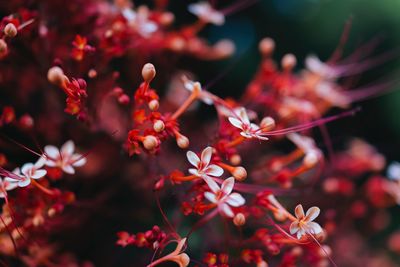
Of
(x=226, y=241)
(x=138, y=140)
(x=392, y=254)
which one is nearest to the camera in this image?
(x=138, y=140)

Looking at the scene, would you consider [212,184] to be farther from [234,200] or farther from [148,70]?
[148,70]

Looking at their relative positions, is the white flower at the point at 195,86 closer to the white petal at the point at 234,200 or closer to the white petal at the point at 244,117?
the white petal at the point at 244,117

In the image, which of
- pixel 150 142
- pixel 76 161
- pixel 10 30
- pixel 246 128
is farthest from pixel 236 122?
pixel 10 30

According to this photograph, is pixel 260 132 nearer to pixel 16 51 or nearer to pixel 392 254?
pixel 16 51

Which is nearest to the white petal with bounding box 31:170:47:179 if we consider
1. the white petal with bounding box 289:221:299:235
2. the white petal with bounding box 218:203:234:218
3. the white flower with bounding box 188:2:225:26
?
the white petal with bounding box 218:203:234:218

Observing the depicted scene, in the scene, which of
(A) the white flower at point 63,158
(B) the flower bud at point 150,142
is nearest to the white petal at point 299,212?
(B) the flower bud at point 150,142

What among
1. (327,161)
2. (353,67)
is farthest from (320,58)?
(327,161)
